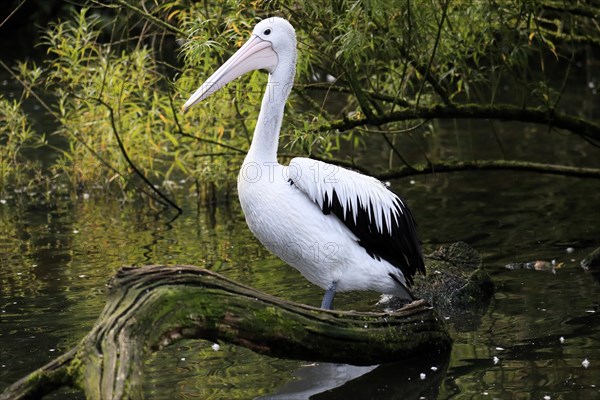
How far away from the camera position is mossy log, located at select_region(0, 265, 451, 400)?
4.27 meters

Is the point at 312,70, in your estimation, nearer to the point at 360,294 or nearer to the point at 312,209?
the point at 360,294

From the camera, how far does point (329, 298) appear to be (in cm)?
576

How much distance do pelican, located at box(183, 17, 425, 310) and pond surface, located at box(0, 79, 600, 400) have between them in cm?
56

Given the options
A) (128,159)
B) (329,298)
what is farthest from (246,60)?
(128,159)

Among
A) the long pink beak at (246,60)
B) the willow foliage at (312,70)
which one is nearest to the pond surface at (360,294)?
the willow foliage at (312,70)

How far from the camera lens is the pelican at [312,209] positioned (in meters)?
5.70

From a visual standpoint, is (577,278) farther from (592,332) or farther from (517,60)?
(517,60)

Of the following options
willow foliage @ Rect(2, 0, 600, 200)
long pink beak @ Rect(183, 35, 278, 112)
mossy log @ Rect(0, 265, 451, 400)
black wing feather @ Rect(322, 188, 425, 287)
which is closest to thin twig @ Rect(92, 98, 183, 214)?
willow foliage @ Rect(2, 0, 600, 200)

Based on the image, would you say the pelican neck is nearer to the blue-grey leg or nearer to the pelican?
the pelican

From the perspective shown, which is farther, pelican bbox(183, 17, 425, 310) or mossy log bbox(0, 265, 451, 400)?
pelican bbox(183, 17, 425, 310)

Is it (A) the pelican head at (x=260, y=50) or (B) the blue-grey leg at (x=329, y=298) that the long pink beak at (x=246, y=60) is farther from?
(B) the blue-grey leg at (x=329, y=298)

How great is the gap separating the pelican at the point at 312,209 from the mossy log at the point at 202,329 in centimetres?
51

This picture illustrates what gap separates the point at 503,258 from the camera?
771cm

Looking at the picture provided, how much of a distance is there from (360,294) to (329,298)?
124 centimetres
